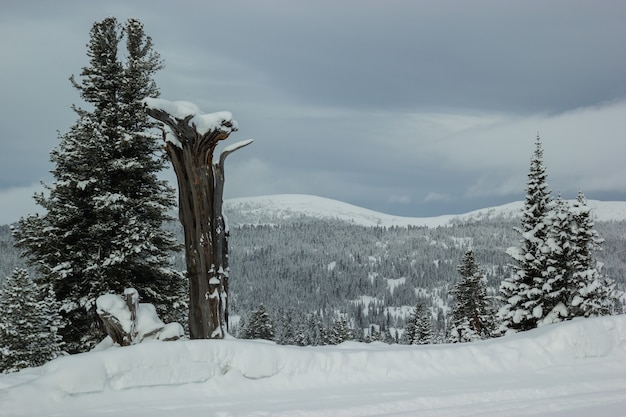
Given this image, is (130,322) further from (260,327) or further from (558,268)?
(260,327)

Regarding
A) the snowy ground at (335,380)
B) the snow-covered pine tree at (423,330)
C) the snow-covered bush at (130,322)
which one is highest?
the snow-covered bush at (130,322)

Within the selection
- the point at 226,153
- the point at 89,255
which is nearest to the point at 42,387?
the point at 226,153

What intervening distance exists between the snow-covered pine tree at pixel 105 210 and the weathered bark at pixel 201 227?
4179 millimetres

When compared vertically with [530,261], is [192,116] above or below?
above

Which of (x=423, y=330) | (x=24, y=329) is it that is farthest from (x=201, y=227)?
(x=423, y=330)

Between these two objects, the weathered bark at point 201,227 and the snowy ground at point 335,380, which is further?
the weathered bark at point 201,227

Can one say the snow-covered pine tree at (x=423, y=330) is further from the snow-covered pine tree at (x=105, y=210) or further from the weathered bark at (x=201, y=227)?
the weathered bark at (x=201, y=227)

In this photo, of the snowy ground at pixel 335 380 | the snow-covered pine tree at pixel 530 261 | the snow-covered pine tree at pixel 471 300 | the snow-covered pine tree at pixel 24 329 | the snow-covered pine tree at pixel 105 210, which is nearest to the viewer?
the snowy ground at pixel 335 380

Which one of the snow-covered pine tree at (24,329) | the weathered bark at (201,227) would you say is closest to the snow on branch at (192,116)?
the weathered bark at (201,227)

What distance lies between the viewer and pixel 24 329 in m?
15.9

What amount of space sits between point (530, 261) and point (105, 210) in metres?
17.2

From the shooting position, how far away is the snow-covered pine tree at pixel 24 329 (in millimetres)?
14445

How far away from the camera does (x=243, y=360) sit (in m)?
7.07

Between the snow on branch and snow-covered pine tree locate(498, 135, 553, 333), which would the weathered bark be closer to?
the snow on branch
